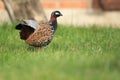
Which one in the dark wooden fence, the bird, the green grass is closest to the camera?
the green grass

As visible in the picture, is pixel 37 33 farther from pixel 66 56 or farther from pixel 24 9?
pixel 24 9

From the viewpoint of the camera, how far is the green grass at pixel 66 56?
207 inches

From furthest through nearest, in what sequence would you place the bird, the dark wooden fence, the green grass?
1. the dark wooden fence
2. the bird
3. the green grass

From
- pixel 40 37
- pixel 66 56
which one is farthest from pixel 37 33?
pixel 66 56

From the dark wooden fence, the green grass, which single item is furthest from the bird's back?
the dark wooden fence

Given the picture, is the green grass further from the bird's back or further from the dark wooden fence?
the dark wooden fence

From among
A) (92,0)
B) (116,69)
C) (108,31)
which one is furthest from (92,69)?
(92,0)

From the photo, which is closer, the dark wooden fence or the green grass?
the green grass

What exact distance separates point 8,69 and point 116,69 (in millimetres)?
1223

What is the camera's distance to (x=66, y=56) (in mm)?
6547

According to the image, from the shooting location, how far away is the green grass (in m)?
5.25

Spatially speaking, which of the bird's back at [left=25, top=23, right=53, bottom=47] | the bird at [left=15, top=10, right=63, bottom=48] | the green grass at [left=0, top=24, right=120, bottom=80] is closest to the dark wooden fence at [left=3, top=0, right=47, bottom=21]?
the green grass at [left=0, top=24, right=120, bottom=80]

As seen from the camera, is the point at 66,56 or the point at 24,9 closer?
the point at 66,56

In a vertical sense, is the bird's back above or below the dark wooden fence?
above
